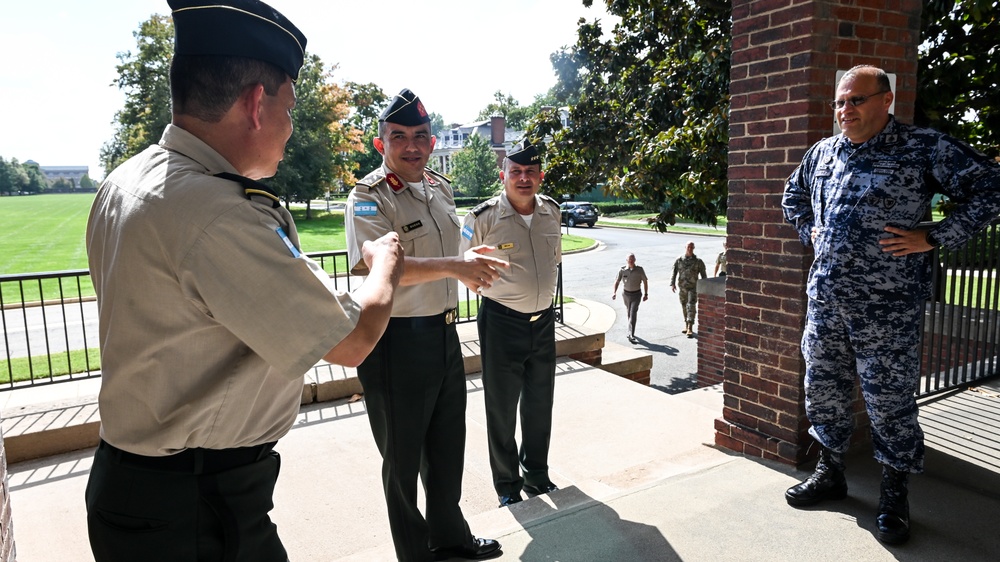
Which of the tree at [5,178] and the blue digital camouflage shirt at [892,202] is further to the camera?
the tree at [5,178]

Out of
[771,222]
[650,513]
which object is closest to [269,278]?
[650,513]

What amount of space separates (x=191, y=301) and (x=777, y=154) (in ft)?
10.8

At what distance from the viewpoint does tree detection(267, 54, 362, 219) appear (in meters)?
36.3

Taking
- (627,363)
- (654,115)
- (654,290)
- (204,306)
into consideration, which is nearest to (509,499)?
(204,306)

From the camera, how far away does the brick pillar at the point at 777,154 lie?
11.6 feet

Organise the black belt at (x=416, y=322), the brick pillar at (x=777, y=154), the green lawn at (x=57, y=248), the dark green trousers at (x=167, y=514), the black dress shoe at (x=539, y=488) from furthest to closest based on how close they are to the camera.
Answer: the green lawn at (x=57, y=248)
the black dress shoe at (x=539, y=488)
the brick pillar at (x=777, y=154)
the black belt at (x=416, y=322)
the dark green trousers at (x=167, y=514)

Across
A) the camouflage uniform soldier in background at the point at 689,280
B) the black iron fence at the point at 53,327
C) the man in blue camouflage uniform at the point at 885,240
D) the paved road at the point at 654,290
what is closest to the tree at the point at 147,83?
the black iron fence at the point at 53,327

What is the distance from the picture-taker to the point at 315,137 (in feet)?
121

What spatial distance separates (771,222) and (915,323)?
1.01 metres

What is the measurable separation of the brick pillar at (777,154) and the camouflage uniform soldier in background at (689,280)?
8783mm

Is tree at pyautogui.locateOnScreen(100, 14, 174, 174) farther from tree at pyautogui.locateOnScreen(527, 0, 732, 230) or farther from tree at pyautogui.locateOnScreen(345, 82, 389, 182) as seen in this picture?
tree at pyautogui.locateOnScreen(527, 0, 732, 230)

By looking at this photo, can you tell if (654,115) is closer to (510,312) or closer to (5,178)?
(510,312)

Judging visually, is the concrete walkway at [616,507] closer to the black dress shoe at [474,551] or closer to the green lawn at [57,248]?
the black dress shoe at [474,551]

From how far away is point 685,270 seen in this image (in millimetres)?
12711
